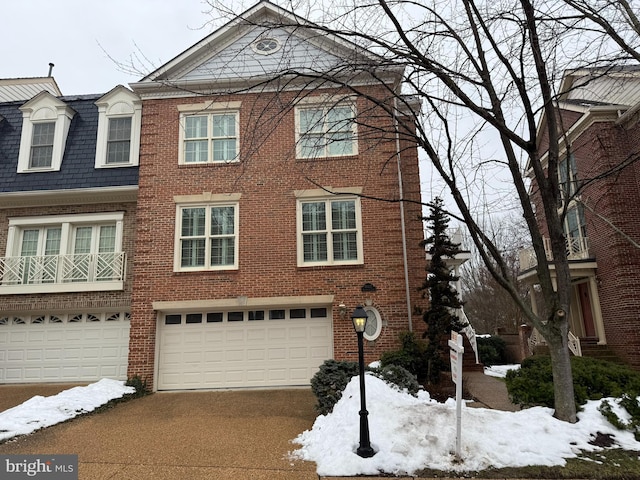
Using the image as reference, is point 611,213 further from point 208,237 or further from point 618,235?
point 208,237

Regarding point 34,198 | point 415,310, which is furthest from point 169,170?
point 415,310

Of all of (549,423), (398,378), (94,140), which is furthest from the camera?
(94,140)

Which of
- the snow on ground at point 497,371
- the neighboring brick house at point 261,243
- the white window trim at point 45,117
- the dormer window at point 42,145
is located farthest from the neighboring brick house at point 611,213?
the dormer window at point 42,145

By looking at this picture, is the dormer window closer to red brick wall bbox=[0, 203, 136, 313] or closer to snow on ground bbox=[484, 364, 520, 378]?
red brick wall bbox=[0, 203, 136, 313]

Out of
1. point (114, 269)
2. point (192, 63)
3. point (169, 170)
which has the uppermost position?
point (192, 63)

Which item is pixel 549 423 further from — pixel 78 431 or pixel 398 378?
pixel 78 431

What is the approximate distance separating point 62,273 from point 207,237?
450 centimetres

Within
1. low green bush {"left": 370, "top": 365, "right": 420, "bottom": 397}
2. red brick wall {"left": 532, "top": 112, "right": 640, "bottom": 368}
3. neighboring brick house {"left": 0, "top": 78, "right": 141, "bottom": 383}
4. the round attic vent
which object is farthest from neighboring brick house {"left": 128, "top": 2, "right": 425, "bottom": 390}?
red brick wall {"left": 532, "top": 112, "right": 640, "bottom": 368}

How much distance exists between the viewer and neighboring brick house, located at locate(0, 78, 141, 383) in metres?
12.1

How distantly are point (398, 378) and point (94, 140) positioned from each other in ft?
37.6

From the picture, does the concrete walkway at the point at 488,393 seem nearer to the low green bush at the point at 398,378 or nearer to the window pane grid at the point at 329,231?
the low green bush at the point at 398,378

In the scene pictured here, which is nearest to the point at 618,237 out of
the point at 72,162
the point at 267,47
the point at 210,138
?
the point at 267,47

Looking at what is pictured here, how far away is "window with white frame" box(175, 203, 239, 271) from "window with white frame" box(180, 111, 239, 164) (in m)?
1.46

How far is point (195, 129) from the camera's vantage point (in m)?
12.5
